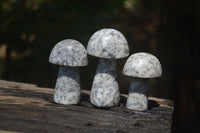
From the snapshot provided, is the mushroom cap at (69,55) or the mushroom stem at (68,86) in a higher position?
the mushroom cap at (69,55)

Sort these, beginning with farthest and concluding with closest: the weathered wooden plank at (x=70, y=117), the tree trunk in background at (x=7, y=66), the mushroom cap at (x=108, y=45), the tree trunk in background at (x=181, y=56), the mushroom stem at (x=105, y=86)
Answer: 1. the tree trunk in background at (x=181, y=56)
2. the tree trunk in background at (x=7, y=66)
3. the mushroom stem at (x=105, y=86)
4. the mushroom cap at (x=108, y=45)
5. the weathered wooden plank at (x=70, y=117)

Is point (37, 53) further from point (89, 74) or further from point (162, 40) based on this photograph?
point (162, 40)

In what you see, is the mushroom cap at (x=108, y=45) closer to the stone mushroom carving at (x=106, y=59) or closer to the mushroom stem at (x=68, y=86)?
the stone mushroom carving at (x=106, y=59)

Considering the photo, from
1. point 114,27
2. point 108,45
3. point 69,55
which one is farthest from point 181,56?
point 69,55

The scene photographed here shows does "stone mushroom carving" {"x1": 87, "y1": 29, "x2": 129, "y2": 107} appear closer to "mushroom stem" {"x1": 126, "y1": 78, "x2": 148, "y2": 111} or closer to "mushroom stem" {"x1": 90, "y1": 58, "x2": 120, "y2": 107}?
"mushroom stem" {"x1": 90, "y1": 58, "x2": 120, "y2": 107}

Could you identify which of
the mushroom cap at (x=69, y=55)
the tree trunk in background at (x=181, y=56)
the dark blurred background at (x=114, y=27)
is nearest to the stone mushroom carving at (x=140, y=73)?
the mushroom cap at (x=69, y=55)

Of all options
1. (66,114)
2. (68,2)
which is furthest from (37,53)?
(66,114)
